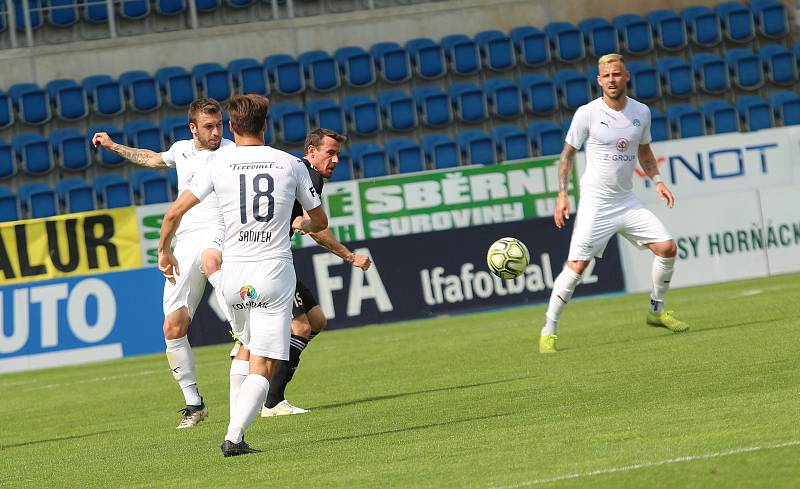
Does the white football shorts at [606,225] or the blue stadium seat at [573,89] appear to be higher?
the blue stadium seat at [573,89]

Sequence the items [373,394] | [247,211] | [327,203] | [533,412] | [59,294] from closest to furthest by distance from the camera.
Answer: [247,211] → [533,412] → [373,394] → [59,294] → [327,203]

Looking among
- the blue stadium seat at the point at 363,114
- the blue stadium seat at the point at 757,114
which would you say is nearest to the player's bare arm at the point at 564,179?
the blue stadium seat at the point at 363,114

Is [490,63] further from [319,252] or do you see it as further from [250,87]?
[319,252]

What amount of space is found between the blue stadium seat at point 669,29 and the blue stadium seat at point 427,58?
172 inches

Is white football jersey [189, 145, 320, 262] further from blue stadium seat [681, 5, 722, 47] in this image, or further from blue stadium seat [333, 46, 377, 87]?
blue stadium seat [681, 5, 722, 47]

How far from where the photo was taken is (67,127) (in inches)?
981

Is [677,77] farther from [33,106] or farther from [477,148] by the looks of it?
[33,106]

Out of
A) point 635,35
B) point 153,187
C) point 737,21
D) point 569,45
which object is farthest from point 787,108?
point 153,187

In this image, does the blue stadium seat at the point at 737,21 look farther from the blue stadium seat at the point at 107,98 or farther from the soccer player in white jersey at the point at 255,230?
the soccer player in white jersey at the point at 255,230

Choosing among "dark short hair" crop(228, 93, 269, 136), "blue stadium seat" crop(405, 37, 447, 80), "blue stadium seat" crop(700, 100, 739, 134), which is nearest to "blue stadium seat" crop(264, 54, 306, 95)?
"blue stadium seat" crop(405, 37, 447, 80)

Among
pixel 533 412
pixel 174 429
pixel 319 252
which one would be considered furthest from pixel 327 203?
pixel 533 412

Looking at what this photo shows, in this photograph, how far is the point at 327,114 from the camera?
79.7ft

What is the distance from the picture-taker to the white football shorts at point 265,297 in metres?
7.41

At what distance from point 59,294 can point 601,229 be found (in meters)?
8.67
